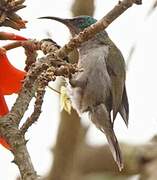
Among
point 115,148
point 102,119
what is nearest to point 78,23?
point 102,119

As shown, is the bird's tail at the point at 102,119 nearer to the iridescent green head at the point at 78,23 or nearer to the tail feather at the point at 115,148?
the tail feather at the point at 115,148

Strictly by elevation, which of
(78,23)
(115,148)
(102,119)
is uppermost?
(78,23)

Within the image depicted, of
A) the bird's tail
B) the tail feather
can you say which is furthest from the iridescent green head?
the tail feather

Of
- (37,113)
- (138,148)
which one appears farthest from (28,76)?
(138,148)

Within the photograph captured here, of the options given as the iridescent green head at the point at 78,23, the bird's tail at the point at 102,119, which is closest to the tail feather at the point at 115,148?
the bird's tail at the point at 102,119

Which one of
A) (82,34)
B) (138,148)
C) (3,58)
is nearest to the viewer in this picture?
(82,34)

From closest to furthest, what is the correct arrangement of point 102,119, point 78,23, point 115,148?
point 115,148 → point 102,119 → point 78,23

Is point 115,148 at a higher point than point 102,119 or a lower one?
lower

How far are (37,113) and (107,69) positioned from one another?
2.18 metres

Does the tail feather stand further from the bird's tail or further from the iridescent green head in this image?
the iridescent green head

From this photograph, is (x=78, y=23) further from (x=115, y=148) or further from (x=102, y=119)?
(x=115, y=148)

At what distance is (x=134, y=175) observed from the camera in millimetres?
3432

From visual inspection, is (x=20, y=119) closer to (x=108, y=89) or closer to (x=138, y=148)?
(x=138, y=148)

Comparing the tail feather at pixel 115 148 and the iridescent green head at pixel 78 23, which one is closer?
the tail feather at pixel 115 148
